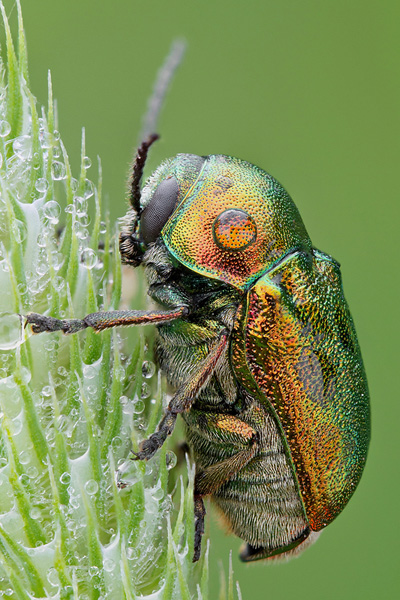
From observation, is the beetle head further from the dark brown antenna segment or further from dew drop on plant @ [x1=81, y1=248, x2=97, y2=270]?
dew drop on plant @ [x1=81, y1=248, x2=97, y2=270]

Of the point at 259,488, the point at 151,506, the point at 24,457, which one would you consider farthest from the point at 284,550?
the point at 24,457

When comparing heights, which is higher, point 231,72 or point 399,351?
point 231,72

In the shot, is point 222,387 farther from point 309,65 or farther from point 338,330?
point 309,65

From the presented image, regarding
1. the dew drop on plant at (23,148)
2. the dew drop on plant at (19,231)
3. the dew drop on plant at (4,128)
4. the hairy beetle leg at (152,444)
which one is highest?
the dew drop on plant at (4,128)

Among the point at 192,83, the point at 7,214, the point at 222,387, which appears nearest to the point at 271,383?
the point at 222,387

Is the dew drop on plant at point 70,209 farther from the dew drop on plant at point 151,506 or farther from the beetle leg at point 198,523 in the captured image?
the beetle leg at point 198,523

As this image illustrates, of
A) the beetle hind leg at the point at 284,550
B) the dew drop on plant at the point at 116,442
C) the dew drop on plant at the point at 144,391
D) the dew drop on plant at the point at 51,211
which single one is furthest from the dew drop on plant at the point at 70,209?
the beetle hind leg at the point at 284,550
